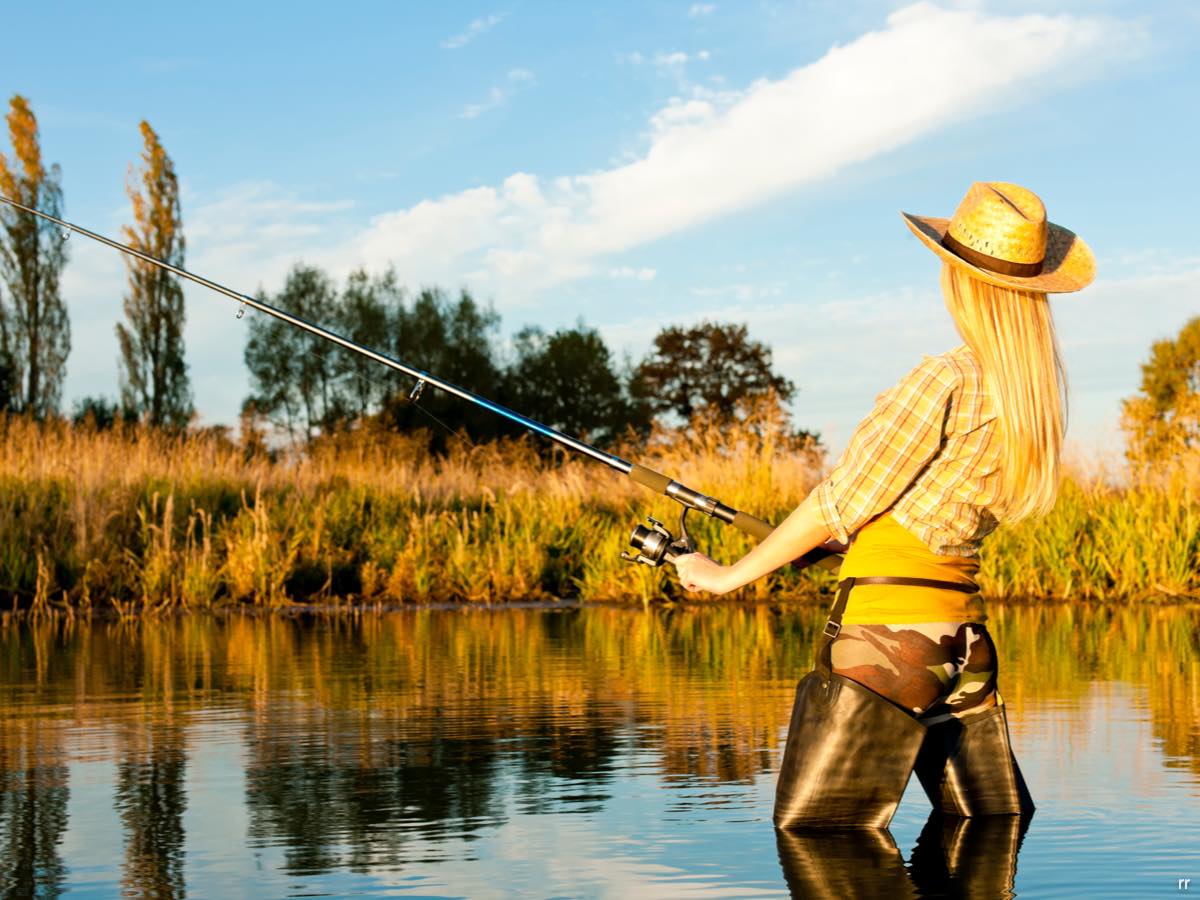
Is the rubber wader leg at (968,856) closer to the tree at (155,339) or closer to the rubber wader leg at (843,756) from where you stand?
the rubber wader leg at (843,756)

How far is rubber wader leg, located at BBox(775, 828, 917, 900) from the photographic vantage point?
175 inches

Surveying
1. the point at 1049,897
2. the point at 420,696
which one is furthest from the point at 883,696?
the point at 420,696

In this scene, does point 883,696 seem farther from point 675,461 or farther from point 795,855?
point 675,461

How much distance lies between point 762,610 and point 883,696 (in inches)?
472

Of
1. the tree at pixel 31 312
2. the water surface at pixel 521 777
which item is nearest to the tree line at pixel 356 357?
the tree at pixel 31 312

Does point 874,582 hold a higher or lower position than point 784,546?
lower

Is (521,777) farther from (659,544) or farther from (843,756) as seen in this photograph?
(843,756)

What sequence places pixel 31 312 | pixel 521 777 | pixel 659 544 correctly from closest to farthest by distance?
pixel 659 544 → pixel 521 777 → pixel 31 312

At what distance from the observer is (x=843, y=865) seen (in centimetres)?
465

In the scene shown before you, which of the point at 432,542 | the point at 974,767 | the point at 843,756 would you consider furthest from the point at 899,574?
the point at 432,542

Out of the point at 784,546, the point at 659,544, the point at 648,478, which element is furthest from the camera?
the point at 648,478

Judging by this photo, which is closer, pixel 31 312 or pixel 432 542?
pixel 432 542

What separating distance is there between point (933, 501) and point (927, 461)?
13 cm

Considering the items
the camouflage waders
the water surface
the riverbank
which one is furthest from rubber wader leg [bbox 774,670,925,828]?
the riverbank
